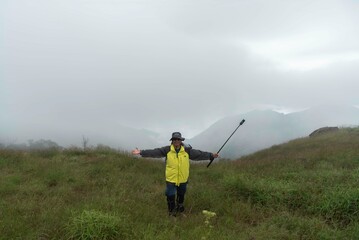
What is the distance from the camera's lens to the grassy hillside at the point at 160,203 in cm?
673

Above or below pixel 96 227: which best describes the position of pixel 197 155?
above

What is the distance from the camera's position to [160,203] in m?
9.51

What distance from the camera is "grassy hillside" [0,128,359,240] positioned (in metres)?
6.73

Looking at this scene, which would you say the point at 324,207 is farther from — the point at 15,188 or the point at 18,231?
the point at 15,188

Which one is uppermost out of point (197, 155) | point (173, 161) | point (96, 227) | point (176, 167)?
point (197, 155)

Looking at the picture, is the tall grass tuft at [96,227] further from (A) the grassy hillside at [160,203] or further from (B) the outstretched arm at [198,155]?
(B) the outstretched arm at [198,155]

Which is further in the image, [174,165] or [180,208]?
[180,208]

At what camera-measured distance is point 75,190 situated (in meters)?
10.8

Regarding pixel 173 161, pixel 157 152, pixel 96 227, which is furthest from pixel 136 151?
pixel 96 227

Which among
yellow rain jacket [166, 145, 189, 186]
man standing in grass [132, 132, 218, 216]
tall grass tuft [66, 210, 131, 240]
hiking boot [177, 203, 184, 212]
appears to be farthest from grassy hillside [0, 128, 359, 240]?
yellow rain jacket [166, 145, 189, 186]

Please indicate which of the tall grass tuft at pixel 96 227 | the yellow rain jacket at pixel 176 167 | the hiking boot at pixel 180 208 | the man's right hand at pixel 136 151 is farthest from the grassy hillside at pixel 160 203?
the man's right hand at pixel 136 151

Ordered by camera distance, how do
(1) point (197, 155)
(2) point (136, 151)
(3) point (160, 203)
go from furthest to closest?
(3) point (160, 203), (1) point (197, 155), (2) point (136, 151)

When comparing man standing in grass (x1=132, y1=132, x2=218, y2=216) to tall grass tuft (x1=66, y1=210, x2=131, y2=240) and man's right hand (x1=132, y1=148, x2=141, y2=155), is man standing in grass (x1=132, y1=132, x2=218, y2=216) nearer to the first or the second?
man's right hand (x1=132, y1=148, x2=141, y2=155)

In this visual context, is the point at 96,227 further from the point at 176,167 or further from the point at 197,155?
the point at 197,155
